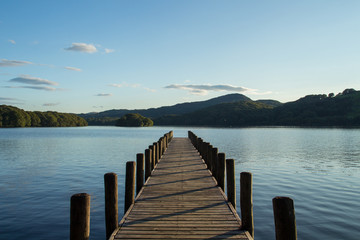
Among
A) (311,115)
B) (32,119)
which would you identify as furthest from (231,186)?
(311,115)

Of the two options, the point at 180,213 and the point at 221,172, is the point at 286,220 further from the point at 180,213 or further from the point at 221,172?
the point at 221,172

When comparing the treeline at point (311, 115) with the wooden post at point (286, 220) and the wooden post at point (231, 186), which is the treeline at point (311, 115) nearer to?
the wooden post at point (231, 186)

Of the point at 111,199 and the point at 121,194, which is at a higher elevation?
the point at 111,199

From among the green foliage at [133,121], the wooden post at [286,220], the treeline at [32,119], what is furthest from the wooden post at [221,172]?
the green foliage at [133,121]

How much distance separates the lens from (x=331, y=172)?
864 inches

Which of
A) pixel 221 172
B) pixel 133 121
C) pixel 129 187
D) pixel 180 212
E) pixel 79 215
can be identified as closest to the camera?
pixel 79 215

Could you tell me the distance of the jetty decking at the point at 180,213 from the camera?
6387 millimetres

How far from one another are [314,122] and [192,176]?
523 feet

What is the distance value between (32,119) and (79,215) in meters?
169

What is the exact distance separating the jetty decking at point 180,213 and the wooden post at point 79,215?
1066mm

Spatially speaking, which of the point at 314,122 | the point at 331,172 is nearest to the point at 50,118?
the point at 314,122

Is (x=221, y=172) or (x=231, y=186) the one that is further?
(x=221, y=172)

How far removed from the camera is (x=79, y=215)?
5.32m

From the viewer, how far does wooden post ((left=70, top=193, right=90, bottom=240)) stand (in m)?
5.30
